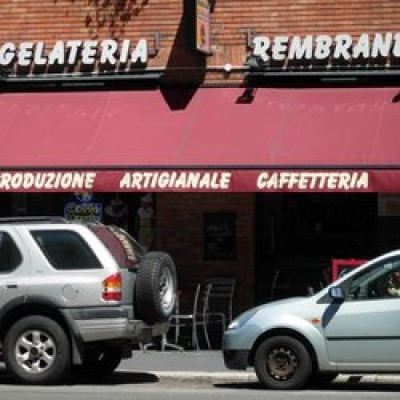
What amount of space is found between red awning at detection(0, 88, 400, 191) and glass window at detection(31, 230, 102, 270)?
128 inches

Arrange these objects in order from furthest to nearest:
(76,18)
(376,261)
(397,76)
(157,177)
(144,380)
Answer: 1. (76,18)
2. (397,76)
3. (157,177)
4. (144,380)
5. (376,261)

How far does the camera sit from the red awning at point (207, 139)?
14.6m

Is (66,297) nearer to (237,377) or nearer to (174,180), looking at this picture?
(237,377)

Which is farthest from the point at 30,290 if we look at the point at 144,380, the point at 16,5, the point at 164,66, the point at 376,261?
the point at 16,5

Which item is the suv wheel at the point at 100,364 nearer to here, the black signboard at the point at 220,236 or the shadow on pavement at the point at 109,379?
the shadow on pavement at the point at 109,379

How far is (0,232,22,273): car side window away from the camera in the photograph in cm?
1167

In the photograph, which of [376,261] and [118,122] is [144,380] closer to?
[376,261]

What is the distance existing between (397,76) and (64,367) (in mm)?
7414

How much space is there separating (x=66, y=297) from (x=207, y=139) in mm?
4850

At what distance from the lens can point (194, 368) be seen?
44.4 feet

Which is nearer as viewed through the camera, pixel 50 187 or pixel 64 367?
pixel 64 367

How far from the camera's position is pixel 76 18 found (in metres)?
17.3

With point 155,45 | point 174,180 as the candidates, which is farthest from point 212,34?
point 174,180

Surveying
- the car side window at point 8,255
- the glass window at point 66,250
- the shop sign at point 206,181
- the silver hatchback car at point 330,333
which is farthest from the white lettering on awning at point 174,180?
the silver hatchback car at point 330,333
